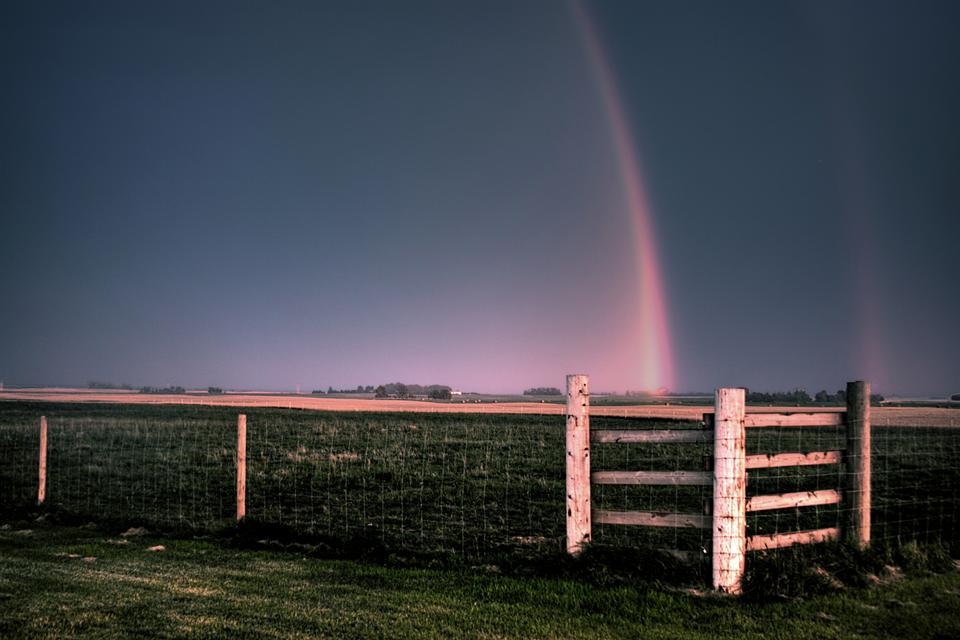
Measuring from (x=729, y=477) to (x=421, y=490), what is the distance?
11666 mm

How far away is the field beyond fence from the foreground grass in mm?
1224

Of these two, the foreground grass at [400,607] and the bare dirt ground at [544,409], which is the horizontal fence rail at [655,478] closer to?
the foreground grass at [400,607]

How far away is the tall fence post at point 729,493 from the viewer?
317 inches

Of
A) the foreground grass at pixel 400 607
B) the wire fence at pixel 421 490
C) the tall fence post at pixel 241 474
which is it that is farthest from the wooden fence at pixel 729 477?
the tall fence post at pixel 241 474

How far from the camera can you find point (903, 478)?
21.6 metres

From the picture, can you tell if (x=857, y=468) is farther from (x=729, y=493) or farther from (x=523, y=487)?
(x=523, y=487)

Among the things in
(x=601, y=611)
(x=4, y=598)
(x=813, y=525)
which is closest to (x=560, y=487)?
(x=813, y=525)

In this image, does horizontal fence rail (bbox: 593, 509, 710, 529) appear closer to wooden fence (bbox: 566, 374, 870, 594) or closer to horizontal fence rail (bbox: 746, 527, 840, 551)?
wooden fence (bbox: 566, 374, 870, 594)

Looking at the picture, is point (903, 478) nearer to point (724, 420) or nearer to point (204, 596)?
point (724, 420)

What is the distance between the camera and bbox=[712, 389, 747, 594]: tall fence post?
26.4ft

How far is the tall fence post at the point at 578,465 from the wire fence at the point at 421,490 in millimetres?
1229

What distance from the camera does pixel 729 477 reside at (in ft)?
26.9

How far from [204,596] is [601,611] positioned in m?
4.23

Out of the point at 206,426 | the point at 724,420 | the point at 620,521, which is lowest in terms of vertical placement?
the point at 206,426
